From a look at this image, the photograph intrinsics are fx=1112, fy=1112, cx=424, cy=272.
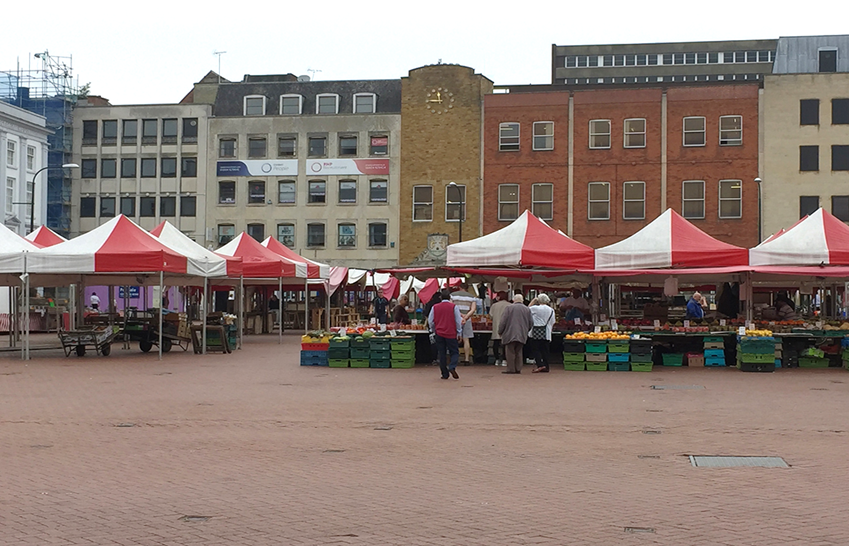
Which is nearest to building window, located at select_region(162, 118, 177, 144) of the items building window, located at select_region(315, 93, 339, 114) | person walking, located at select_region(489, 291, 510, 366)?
building window, located at select_region(315, 93, 339, 114)

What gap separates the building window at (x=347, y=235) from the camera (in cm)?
6231

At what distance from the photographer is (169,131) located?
64750 mm

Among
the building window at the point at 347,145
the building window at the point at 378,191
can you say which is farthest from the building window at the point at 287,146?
the building window at the point at 378,191

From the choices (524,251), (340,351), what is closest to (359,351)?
(340,351)

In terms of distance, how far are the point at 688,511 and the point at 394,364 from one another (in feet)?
51.8

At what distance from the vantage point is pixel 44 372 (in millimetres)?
21922

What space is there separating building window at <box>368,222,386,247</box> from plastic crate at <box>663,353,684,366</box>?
3844 centimetres

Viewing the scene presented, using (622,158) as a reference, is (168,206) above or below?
below

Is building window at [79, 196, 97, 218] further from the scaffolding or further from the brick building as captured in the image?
the brick building

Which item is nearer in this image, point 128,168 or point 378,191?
point 378,191

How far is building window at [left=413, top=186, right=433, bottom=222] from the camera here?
59156 mm

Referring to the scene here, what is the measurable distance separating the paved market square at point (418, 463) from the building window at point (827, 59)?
1859 inches

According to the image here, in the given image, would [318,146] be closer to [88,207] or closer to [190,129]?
[190,129]

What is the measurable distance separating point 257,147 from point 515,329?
44.2m
